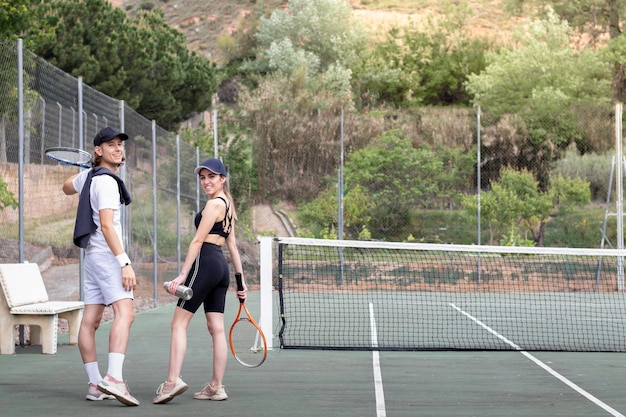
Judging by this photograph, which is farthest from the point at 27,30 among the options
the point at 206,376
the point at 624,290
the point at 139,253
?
the point at 206,376

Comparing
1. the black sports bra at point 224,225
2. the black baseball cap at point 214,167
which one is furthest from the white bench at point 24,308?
the black baseball cap at point 214,167

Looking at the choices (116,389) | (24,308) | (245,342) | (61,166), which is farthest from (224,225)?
(61,166)

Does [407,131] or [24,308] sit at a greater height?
[407,131]

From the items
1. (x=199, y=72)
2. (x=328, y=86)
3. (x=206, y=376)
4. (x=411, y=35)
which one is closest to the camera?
(x=206, y=376)

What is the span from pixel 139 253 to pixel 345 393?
35.4ft

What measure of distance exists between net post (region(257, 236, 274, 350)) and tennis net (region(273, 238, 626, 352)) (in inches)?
8.3

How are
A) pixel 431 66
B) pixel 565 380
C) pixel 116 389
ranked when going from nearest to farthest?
pixel 116 389
pixel 565 380
pixel 431 66

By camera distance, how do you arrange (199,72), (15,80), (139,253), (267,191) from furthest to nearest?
(199,72)
(267,191)
(139,253)
(15,80)

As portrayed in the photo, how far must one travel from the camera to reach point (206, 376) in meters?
9.06

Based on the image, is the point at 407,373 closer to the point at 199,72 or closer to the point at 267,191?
the point at 267,191

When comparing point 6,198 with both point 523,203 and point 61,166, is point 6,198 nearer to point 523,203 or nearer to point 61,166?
point 61,166

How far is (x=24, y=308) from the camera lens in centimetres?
1033

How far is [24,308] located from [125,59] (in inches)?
964

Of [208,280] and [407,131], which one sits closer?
[208,280]
